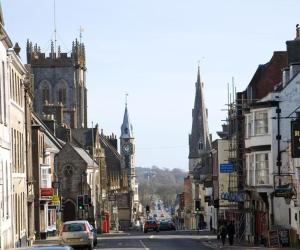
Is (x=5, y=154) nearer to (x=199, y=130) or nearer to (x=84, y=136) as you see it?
(x=84, y=136)

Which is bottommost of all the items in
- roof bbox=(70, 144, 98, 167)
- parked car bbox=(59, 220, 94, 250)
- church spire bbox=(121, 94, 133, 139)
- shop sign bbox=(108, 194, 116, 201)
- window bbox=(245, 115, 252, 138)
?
shop sign bbox=(108, 194, 116, 201)

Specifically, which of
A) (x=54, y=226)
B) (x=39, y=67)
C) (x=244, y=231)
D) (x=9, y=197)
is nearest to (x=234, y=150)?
(x=244, y=231)

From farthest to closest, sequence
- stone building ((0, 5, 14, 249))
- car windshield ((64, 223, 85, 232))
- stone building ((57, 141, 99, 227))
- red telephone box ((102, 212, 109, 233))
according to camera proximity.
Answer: red telephone box ((102, 212, 109, 233))
stone building ((57, 141, 99, 227))
stone building ((0, 5, 14, 249))
car windshield ((64, 223, 85, 232))

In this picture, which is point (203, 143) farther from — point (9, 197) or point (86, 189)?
point (9, 197)

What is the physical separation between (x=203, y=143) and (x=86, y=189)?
7841cm

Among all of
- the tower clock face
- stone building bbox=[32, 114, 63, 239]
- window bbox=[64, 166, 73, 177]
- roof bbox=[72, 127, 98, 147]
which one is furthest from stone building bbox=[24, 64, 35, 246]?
the tower clock face

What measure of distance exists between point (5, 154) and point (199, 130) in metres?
132

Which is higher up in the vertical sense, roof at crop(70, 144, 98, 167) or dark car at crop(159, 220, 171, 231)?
roof at crop(70, 144, 98, 167)

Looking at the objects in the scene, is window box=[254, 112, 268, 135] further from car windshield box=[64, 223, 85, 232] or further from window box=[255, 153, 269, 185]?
car windshield box=[64, 223, 85, 232]

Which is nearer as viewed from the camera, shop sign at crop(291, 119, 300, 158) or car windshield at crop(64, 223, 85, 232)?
shop sign at crop(291, 119, 300, 158)

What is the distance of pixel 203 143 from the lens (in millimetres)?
180250

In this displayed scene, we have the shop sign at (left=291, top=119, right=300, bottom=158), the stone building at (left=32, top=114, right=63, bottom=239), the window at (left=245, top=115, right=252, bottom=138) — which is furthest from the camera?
the stone building at (left=32, top=114, right=63, bottom=239)

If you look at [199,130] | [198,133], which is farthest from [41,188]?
[198,133]

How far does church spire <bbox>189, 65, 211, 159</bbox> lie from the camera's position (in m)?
176
